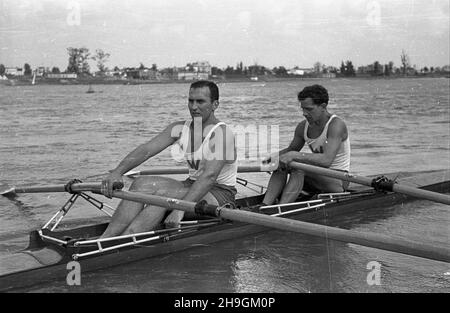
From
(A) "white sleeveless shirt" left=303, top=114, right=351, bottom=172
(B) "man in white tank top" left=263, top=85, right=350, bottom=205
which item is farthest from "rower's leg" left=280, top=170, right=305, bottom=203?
(A) "white sleeveless shirt" left=303, top=114, right=351, bottom=172

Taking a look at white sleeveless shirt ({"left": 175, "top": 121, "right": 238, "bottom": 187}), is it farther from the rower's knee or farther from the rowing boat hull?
the rowing boat hull

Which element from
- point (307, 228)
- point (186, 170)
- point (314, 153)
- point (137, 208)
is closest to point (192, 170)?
point (137, 208)

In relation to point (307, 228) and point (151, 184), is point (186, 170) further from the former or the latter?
point (307, 228)

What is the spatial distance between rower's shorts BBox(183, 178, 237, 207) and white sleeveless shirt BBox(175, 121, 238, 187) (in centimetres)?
4

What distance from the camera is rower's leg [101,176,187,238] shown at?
510 cm

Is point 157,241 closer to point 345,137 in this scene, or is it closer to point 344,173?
point 344,173

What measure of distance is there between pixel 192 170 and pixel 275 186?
1320 mm

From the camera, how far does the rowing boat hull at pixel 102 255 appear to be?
177 inches

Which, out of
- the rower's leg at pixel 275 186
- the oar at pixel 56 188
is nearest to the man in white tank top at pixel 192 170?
the oar at pixel 56 188

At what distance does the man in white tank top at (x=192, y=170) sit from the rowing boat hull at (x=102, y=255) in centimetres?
20
